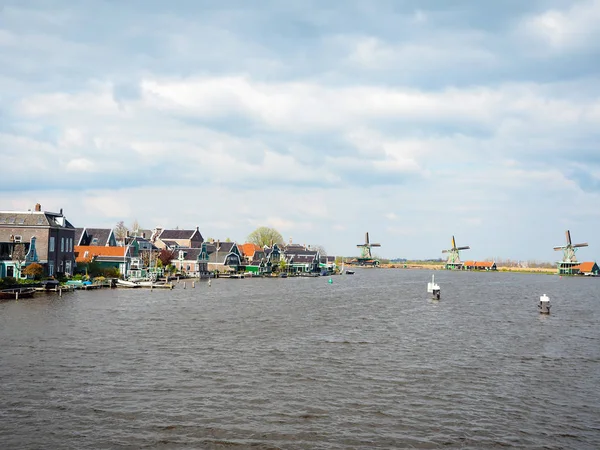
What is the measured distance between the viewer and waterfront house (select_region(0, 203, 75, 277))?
232 ft

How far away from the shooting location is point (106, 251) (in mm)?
95875

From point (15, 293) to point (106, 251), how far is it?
36218 mm

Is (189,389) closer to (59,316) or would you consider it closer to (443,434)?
(443,434)

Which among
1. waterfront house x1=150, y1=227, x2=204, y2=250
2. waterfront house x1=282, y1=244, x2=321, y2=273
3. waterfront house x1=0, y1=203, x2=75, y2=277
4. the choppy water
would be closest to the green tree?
waterfront house x1=282, y1=244, x2=321, y2=273

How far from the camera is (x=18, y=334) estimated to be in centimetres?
3669

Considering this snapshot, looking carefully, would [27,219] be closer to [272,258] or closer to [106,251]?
[106,251]

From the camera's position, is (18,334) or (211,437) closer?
(211,437)

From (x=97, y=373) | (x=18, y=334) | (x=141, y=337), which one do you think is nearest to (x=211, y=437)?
(x=97, y=373)

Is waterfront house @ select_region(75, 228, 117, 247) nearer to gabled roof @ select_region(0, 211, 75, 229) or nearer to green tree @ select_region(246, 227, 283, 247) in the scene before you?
gabled roof @ select_region(0, 211, 75, 229)

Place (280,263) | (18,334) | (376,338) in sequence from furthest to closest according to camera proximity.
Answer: (280,263) < (376,338) < (18,334)


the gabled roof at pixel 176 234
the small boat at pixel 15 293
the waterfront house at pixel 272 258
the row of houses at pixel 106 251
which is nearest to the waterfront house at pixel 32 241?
the row of houses at pixel 106 251

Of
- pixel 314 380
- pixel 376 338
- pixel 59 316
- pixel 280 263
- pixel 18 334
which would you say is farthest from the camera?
pixel 280 263

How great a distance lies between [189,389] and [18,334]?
1867 cm

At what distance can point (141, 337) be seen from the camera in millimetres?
37594
